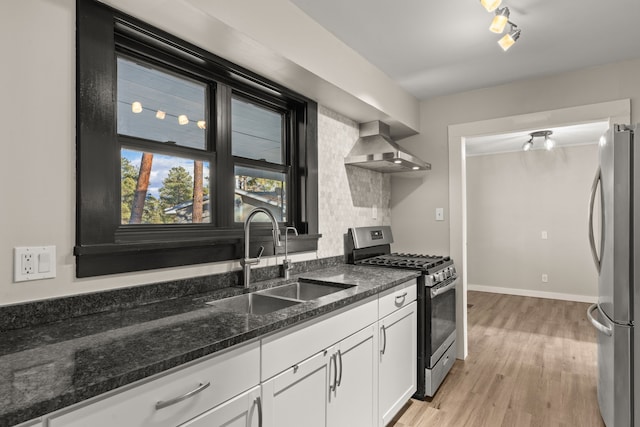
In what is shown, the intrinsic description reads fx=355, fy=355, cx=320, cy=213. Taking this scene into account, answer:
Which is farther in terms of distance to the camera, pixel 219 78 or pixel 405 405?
pixel 405 405

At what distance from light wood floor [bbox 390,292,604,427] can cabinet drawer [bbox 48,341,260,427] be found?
152 centimetres

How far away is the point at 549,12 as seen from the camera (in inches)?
77.5

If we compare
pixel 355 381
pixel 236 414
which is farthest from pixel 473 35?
pixel 236 414

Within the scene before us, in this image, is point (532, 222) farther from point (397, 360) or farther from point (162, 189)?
point (162, 189)

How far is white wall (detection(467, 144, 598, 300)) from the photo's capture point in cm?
516

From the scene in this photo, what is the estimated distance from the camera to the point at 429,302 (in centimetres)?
247

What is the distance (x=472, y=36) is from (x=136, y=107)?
200 cm

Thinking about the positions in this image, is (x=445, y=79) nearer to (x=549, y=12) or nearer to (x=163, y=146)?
(x=549, y=12)

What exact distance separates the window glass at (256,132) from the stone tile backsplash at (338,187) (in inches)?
13.2

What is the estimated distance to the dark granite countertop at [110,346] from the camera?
76 cm

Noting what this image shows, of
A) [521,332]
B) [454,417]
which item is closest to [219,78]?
[454,417]

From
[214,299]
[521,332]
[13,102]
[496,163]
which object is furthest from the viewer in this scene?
[496,163]

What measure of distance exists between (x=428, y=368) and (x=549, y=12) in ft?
7.60

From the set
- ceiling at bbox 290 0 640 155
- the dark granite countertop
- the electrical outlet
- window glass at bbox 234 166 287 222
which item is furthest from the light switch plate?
ceiling at bbox 290 0 640 155
